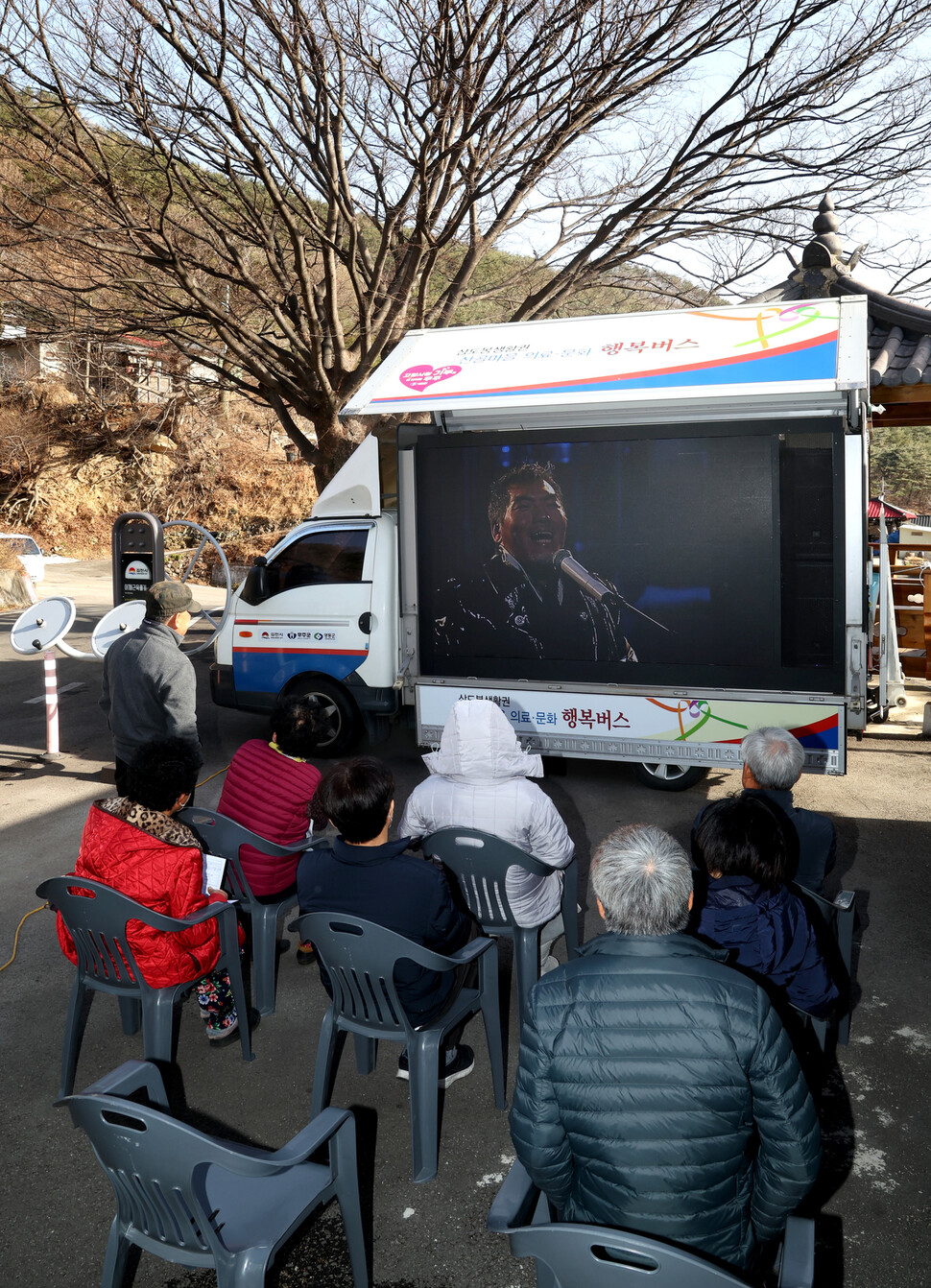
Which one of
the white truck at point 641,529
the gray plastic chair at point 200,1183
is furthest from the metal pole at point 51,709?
the gray plastic chair at point 200,1183

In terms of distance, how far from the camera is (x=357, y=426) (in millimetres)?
11703

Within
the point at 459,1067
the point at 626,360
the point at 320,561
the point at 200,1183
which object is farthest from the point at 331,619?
the point at 200,1183

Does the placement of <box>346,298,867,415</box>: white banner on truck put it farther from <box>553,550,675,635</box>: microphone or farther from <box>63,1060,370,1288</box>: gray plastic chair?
<box>63,1060,370,1288</box>: gray plastic chair

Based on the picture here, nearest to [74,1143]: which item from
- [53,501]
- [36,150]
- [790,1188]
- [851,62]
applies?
[790,1188]

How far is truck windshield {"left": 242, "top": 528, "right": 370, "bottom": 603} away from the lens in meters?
7.69

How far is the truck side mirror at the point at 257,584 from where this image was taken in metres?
7.83

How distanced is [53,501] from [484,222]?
719 inches

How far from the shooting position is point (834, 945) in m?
3.19

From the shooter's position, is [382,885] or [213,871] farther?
[213,871]

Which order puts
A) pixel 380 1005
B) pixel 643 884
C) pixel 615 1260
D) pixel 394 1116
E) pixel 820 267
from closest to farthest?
pixel 615 1260
pixel 643 884
pixel 380 1005
pixel 394 1116
pixel 820 267

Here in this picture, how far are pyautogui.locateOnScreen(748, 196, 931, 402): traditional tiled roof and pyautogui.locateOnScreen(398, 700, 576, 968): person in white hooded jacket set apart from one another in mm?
5022

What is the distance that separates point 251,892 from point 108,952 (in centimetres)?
76

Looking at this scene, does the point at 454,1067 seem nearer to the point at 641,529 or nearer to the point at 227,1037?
the point at 227,1037

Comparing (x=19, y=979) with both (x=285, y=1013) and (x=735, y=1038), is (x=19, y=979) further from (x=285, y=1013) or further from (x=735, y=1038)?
(x=735, y=1038)
